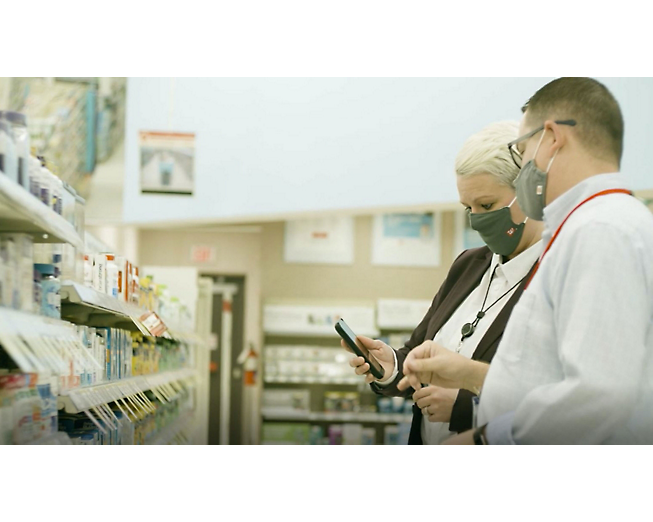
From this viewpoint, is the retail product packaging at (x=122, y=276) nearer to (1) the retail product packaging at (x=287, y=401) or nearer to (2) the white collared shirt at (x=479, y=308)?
(2) the white collared shirt at (x=479, y=308)

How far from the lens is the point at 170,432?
2533mm

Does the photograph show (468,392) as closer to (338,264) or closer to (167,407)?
(167,407)

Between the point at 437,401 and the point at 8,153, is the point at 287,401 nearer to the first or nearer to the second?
the point at 437,401

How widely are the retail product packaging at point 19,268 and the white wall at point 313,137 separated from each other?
89 cm

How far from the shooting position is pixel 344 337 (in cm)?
208

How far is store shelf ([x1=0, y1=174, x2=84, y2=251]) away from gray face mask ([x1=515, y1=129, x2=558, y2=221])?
1.15m

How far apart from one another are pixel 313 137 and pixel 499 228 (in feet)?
3.61

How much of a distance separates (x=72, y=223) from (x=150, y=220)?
0.71m

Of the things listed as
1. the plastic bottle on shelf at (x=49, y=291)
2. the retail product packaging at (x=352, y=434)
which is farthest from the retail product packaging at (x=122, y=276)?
the retail product packaging at (x=352, y=434)

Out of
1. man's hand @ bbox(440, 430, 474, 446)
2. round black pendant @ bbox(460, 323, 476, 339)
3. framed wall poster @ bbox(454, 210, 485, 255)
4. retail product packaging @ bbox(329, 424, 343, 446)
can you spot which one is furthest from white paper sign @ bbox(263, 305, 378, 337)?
man's hand @ bbox(440, 430, 474, 446)

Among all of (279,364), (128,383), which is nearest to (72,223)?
(128,383)

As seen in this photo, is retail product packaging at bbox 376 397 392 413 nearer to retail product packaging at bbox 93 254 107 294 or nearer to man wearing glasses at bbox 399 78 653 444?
retail product packaging at bbox 93 254 107 294

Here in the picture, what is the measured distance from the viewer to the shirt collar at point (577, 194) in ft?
5.49
